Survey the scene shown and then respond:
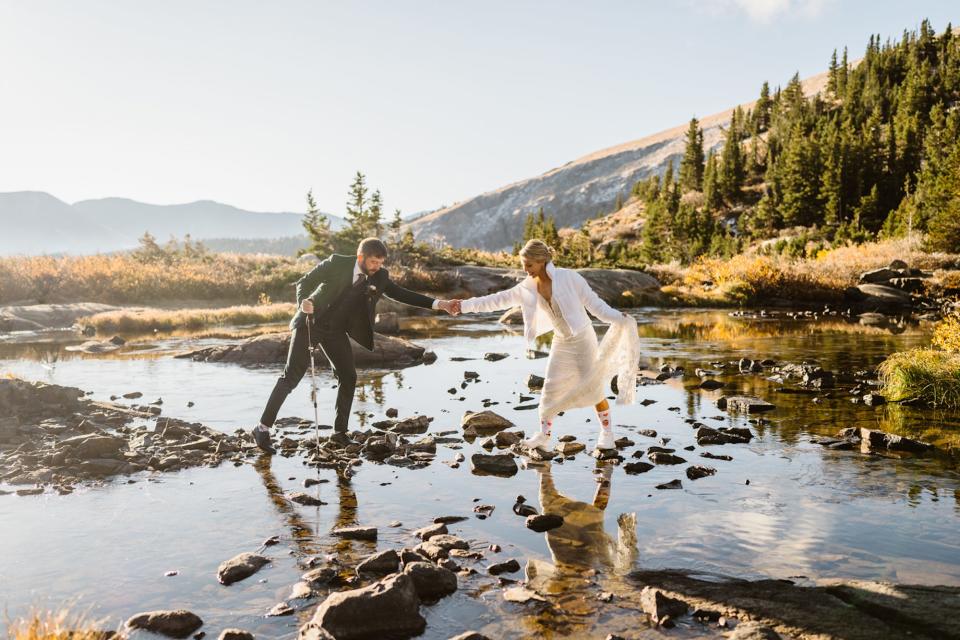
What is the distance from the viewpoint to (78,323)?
98.4 feet

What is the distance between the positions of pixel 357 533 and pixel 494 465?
8.78 ft

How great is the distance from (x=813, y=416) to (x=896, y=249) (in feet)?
143

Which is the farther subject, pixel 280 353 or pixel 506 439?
pixel 280 353

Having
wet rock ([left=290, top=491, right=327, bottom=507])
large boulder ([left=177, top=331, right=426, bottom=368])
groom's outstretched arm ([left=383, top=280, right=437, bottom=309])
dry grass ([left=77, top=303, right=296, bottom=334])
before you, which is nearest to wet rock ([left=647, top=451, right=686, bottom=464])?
groom's outstretched arm ([left=383, top=280, right=437, bottom=309])

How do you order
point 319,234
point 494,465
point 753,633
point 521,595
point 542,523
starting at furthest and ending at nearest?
point 319,234 → point 494,465 → point 542,523 → point 521,595 → point 753,633

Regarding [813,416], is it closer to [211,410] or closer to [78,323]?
[211,410]

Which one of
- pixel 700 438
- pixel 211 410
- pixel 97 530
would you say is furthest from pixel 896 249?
pixel 97 530

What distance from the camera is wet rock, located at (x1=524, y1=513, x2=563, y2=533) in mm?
6469

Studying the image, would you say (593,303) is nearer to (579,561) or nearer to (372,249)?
(372,249)

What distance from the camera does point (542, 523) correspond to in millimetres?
6477

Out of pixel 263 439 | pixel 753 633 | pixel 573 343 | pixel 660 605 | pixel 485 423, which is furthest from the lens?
pixel 485 423

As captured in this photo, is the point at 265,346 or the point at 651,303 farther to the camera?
the point at 651,303

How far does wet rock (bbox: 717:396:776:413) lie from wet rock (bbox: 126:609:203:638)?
380 inches

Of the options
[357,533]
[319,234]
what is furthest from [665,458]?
Answer: [319,234]
